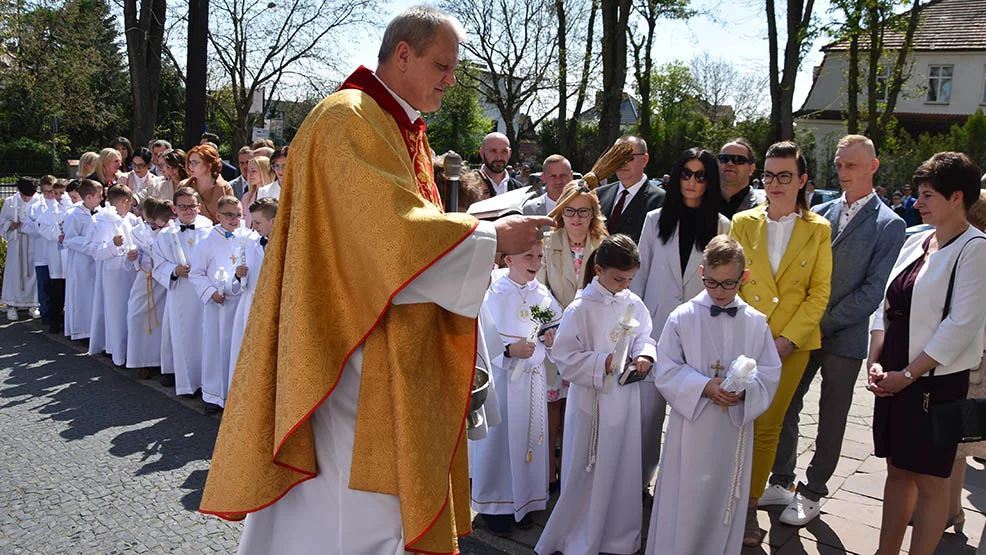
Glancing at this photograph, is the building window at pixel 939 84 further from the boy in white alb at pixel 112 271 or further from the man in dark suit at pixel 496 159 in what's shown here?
the boy in white alb at pixel 112 271

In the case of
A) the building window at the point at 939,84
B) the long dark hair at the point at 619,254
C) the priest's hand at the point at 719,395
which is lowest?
the priest's hand at the point at 719,395

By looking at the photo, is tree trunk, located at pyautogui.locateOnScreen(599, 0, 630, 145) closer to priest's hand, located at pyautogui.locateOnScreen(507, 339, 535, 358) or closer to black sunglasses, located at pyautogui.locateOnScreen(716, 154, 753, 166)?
black sunglasses, located at pyautogui.locateOnScreen(716, 154, 753, 166)

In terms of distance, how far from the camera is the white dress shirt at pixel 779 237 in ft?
14.3

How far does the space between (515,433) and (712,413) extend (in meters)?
1.22

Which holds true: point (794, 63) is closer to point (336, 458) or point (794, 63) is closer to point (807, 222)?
point (807, 222)

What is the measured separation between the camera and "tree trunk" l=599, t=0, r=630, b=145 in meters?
16.5

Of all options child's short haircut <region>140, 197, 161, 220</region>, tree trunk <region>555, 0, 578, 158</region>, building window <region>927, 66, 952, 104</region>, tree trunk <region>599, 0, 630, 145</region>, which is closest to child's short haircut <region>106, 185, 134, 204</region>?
child's short haircut <region>140, 197, 161, 220</region>

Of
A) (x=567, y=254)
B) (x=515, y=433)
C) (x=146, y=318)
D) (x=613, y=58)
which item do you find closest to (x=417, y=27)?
(x=515, y=433)

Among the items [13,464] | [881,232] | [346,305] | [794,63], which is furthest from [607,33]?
[346,305]

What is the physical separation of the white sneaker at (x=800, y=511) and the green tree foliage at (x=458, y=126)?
142 ft

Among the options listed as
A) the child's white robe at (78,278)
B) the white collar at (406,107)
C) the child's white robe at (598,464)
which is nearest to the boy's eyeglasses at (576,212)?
the child's white robe at (598,464)

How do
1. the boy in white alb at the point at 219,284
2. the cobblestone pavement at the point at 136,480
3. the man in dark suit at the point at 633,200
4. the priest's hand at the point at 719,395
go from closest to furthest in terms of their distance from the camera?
the priest's hand at the point at 719,395 → the cobblestone pavement at the point at 136,480 → the man in dark suit at the point at 633,200 → the boy in white alb at the point at 219,284

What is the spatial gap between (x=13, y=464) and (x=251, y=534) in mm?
3396

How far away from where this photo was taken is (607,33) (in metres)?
16.6
